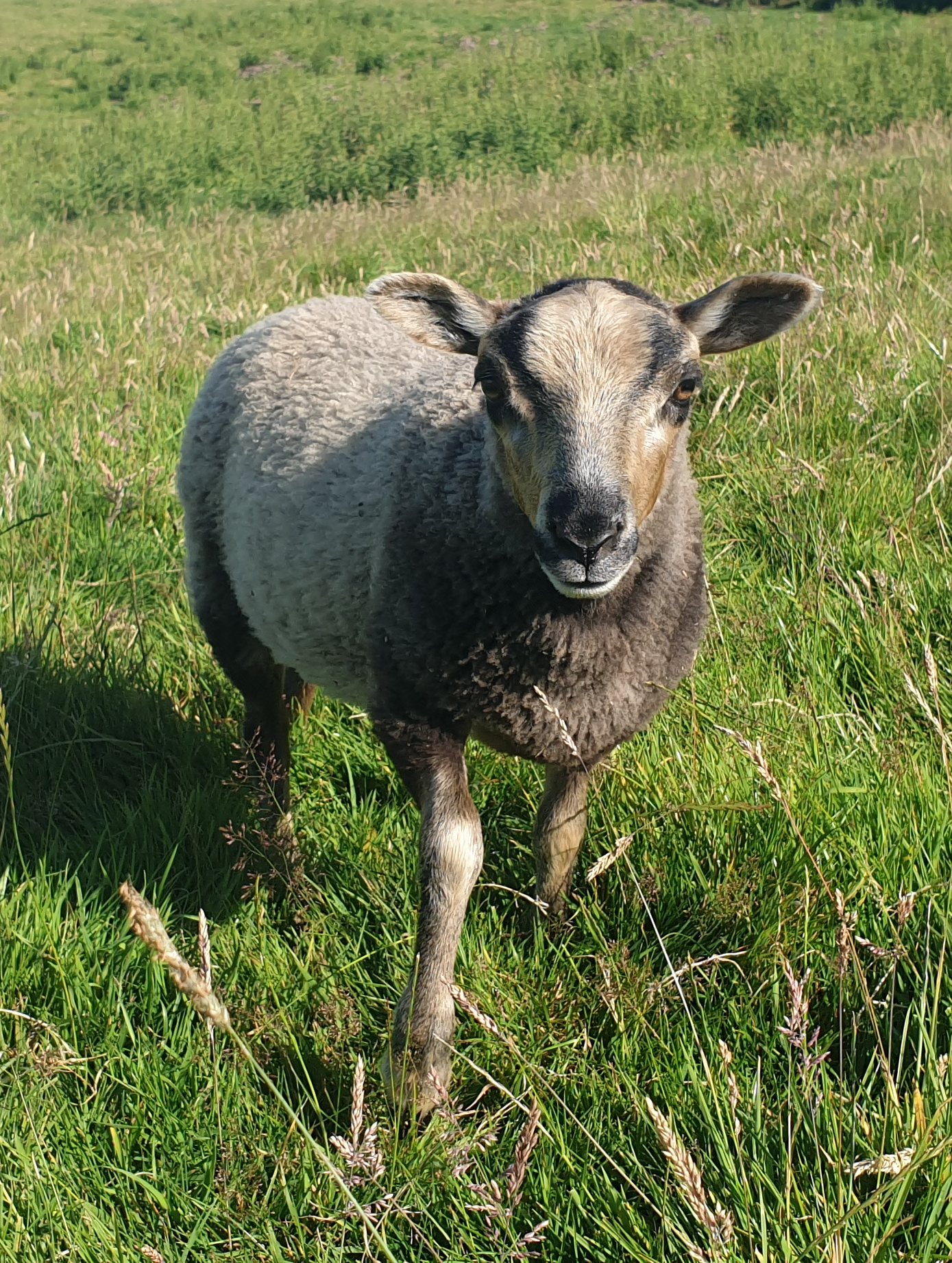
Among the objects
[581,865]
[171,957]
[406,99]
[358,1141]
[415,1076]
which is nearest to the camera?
[171,957]

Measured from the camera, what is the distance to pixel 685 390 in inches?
106

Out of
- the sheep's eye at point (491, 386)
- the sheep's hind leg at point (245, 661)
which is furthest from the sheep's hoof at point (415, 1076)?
the sheep's eye at point (491, 386)

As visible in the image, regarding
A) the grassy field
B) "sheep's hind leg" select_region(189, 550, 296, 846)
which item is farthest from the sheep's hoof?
the grassy field

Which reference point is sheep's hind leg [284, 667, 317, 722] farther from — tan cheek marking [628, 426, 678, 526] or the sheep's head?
tan cheek marking [628, 426, 678, 526]

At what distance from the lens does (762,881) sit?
2604mm

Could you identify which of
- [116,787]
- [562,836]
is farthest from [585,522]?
[116,787]

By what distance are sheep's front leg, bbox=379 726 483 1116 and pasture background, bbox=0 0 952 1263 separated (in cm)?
10

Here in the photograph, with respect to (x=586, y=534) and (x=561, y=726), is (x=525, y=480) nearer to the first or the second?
(x=586, y=534)

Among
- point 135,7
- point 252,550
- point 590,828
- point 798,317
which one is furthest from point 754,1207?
point 135,7

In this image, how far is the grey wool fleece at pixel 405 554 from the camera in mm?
2725

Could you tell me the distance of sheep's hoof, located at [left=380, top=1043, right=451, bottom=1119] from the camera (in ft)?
7.81

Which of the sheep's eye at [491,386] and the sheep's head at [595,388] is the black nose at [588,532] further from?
the sheep's eye at [491,386]

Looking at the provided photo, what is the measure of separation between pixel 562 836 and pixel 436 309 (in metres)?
1.47

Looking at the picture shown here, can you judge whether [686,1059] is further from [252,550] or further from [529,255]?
[529,255]
